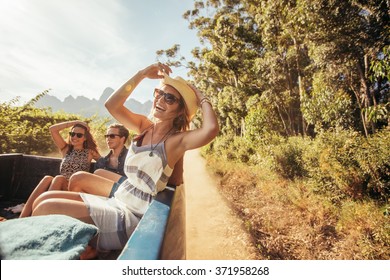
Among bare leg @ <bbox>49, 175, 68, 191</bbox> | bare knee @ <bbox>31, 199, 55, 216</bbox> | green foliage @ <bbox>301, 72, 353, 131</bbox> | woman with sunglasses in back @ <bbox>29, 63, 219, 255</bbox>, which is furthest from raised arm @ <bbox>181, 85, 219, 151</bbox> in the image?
green foliage @ <bbox>301, 72, 353, 131</bbox>

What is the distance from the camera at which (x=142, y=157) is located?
1.73 metres

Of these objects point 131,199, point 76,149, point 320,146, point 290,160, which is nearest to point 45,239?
point 131,199

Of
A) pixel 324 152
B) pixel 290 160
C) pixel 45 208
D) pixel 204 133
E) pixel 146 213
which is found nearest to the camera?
pixel 146 213

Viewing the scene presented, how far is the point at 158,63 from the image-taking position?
7.06 feet

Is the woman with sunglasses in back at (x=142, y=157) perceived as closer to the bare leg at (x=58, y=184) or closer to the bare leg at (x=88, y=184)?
the bare leg at (x=88, y=184)

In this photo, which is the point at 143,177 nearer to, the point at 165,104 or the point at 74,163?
the point at 165,104

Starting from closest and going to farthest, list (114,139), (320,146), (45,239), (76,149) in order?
1. (45,239)
2. (76,149)
3. (114,139)
4. (320,146)

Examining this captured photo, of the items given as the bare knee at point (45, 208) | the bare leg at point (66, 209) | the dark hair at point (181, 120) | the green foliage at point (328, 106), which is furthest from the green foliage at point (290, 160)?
the bare knee at point (45, 208)

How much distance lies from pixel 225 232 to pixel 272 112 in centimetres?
758

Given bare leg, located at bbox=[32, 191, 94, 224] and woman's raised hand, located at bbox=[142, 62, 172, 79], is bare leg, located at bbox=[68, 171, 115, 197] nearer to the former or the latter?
bare leg, located at bbox=[32, 191, 94, 224]

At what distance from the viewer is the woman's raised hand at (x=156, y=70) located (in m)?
2.13

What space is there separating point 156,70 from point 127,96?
0.38m

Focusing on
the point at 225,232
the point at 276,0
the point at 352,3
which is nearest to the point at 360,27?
the point at 352,3
